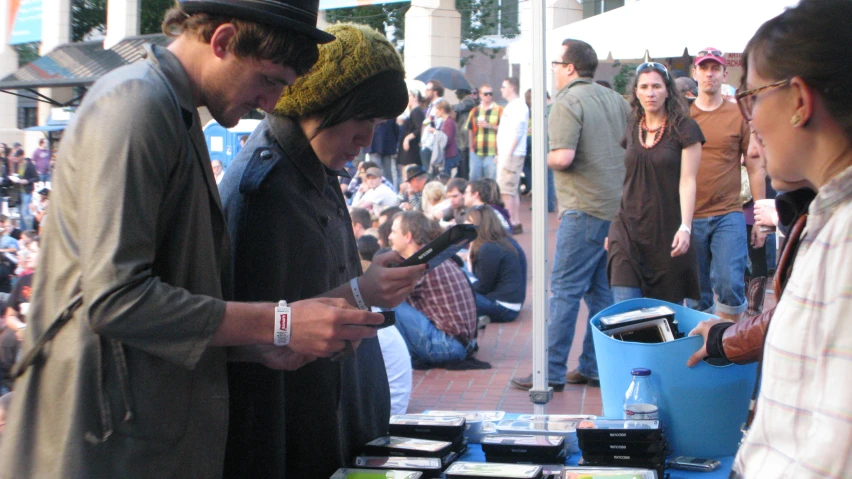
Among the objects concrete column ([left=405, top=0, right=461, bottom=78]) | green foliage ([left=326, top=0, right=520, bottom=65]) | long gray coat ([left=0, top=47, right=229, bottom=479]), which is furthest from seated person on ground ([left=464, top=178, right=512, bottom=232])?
green foliage ([left=326, top=0, right=520, bottom=65])

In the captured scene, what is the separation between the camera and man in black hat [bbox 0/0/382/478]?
5.31 feet

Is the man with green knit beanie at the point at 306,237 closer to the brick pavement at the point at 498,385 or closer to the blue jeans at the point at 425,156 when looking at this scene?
the brick pavement at the point at 498,385

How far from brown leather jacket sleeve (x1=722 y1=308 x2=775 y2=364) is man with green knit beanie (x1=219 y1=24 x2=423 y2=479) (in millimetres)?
891

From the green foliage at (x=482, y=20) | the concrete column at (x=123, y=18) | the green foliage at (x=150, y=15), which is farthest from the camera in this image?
the green foliage at (x=150, y=15)

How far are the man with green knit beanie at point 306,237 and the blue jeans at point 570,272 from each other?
10.1 ft

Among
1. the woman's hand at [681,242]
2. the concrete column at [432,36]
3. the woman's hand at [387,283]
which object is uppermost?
the concrete column at [432,36]

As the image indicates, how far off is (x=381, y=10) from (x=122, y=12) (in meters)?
8.31

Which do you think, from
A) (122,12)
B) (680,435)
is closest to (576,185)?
(680,435)

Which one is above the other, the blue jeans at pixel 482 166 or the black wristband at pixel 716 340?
the blue jeans at pixel 482 166

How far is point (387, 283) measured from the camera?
230 cm

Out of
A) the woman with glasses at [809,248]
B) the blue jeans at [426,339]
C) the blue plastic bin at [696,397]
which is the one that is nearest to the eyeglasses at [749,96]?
the woman with glasses at [809,248]

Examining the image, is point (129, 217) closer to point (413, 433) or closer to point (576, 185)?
point (413, 433)

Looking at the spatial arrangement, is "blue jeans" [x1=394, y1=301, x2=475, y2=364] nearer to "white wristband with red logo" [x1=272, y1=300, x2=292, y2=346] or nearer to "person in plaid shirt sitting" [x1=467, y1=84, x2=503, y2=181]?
"white wristband with red logo" [x1=272, y1=300, x2=292, y2=346]

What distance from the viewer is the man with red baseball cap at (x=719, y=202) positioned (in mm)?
5359
